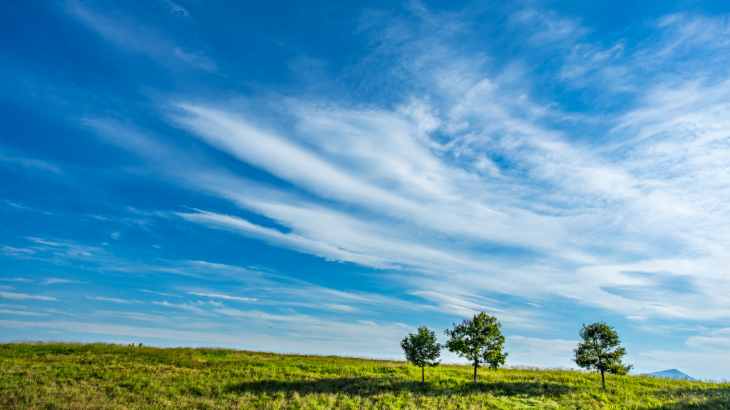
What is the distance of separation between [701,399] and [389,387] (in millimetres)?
30313

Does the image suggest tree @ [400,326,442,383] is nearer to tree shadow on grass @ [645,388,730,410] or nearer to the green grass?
the green grass

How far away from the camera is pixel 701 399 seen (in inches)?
1291

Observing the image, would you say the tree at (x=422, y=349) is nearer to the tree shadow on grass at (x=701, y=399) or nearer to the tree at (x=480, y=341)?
the tree at (x=480, y=341)

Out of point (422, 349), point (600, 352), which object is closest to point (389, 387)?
point (422, 349)

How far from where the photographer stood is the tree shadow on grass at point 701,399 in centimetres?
3085

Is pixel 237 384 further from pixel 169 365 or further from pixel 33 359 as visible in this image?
pixel 33 359

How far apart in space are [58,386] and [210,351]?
2173 centimetres

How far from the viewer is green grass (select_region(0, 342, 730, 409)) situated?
29.4 metres

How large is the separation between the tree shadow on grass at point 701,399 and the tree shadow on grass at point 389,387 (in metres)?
9.23

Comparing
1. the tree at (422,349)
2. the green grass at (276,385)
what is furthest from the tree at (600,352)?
the tree at (422,349)

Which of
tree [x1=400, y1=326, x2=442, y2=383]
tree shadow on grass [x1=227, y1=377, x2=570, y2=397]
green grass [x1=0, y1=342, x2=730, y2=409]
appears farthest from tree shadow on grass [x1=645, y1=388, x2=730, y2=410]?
tree [x1=400, y1=326, x2=442, y2=383]

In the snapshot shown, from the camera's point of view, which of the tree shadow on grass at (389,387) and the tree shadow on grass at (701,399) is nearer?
the tree shadow on grass at (701,399)

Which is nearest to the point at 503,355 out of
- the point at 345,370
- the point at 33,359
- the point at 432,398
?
the point at 432,398

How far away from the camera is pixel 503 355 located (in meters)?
39.6
